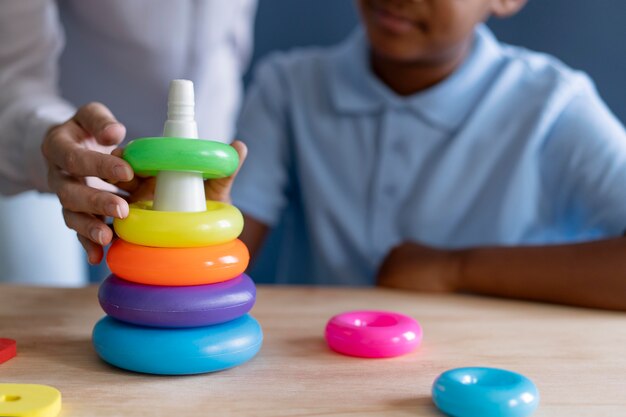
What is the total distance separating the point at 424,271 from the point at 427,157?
0.94 feet

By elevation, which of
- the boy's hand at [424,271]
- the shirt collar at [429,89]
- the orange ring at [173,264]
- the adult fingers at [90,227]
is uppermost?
the shirt collar at [429,89]

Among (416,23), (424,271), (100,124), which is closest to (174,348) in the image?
(100,124)

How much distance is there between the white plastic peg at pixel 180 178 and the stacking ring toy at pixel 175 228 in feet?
0.05

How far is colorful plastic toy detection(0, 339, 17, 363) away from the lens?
0.60m

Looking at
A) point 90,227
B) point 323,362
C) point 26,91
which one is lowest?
point 323,362

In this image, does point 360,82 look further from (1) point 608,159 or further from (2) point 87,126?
(2) point 87,126

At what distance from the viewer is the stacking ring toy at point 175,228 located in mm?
564

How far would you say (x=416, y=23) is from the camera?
1.08 meters

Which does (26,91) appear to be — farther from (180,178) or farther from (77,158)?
(180,178)

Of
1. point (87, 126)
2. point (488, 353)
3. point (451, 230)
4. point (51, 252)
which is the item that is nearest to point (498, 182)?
point (451, 230)

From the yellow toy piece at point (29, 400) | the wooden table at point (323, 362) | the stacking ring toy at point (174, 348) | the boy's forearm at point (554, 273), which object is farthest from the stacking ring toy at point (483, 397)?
the boy's forearm at point (554, 273)

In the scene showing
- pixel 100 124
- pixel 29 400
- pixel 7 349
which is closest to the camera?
pixel 29 400

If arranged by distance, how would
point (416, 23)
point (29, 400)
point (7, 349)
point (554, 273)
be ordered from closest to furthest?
1. point (29, 400)
2. point (7, 349)
3. point (554, 273)
4. point (416, 23)

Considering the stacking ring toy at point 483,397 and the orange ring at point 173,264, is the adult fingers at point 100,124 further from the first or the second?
the stacking ring toy at point 483,397
